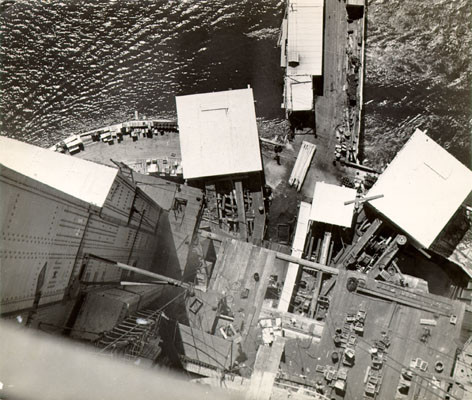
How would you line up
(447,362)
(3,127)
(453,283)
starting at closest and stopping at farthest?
(447,362) < (453,283) < (3,127)

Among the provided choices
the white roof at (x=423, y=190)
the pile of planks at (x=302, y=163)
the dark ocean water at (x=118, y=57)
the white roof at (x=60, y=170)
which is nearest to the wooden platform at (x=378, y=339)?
the white roof at (x=423, y=190)

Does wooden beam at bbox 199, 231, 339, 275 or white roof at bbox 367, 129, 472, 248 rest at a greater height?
white roof at bbox 367, 129, 472, 248

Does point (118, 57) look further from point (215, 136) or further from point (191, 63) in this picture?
point (215, 136)

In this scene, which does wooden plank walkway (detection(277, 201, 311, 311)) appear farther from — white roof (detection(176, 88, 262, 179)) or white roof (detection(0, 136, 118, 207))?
white roof (detection(0, 136, 118, 207))

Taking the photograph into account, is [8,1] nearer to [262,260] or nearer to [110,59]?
[110,59]

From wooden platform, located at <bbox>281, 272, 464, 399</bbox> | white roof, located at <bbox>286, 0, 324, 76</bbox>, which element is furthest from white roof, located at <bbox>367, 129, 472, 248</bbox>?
white roof, located at <bbox>286, 0, 324, 76</bbox>

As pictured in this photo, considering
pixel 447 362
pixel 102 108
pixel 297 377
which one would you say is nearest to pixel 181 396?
pixel 297 377
